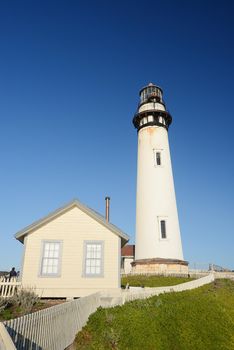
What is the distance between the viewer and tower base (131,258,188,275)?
28641mm

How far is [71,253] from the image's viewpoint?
15812 millimetres

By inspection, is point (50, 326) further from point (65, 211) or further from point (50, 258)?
point (65, 211)

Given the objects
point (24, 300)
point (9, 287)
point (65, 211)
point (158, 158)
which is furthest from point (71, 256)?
point (158, 158)

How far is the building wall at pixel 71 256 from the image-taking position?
15.3m

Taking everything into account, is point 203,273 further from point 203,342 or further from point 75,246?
point 203,342

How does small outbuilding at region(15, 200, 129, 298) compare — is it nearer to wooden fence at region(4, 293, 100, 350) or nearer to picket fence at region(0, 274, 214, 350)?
picket fence at region(0, 274, 214, 350)

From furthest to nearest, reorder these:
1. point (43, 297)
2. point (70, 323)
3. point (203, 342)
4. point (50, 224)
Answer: point (50, 224)
point (43, 297)
point (203, 342)
point (70, 323)

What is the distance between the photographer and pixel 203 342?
33.2ft

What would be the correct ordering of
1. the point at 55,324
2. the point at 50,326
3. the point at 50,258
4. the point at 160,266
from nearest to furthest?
the point at 50,326 < the point at 55,324 < the point at 50,258 < the point at 160,266

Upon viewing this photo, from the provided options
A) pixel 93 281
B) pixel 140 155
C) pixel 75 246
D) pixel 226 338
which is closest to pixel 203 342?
pixel 226 338

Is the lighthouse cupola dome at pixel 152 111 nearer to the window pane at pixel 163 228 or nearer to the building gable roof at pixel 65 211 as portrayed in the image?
the window pane at pixel 163 228

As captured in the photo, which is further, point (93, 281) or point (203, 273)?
point (203, 273)

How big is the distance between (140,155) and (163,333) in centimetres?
2604

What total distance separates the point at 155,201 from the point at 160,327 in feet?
68.3
